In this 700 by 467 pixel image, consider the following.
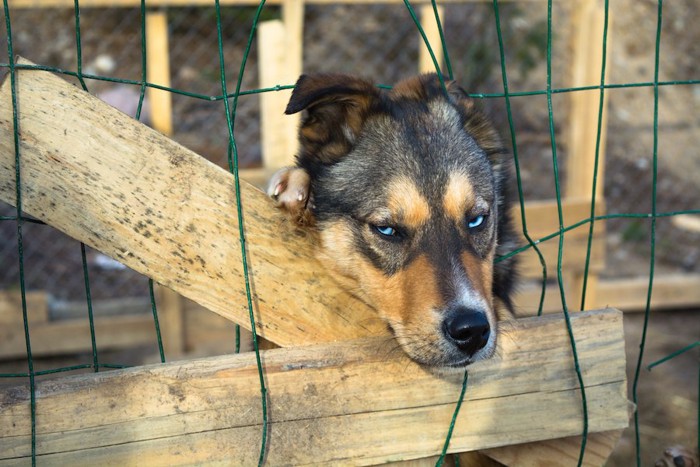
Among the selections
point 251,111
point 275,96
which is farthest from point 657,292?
point 251,111

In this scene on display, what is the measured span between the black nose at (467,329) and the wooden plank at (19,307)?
5.44 m

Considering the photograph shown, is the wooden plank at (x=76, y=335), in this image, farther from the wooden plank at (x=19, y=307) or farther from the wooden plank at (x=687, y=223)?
the wooden plank at (x=687, y=223)

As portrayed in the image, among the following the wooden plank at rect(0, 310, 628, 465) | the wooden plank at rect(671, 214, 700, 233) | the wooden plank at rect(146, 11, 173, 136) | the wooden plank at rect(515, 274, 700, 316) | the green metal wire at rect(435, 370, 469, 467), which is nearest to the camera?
the wooden plank at rect(0, 310, 628, 465)

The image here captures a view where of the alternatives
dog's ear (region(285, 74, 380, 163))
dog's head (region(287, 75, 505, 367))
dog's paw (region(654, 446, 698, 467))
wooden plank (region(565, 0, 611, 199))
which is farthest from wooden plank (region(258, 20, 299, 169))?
dog's paw (region(654, 446, 698, 467))

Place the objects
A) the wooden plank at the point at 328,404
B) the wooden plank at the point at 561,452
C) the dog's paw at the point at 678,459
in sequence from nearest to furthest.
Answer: the wooden plank at the point at 328,404 < the wooden plank at the point at 561,452 < the dog's paw at the point at 678,459

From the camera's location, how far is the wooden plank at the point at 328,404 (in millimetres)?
2100

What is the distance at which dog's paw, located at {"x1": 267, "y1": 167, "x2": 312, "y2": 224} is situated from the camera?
101 inches

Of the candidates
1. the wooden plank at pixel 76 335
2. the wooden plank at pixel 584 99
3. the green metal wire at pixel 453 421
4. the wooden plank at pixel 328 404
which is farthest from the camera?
the wooden plank at pixel 584 99

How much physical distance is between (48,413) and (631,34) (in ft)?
37.3

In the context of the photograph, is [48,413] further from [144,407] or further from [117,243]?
[117,243]

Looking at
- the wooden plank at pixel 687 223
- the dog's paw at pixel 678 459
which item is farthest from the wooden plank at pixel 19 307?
the wooden plank at pixel 687 223

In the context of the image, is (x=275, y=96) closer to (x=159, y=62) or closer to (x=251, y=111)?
(x=159, y=62)

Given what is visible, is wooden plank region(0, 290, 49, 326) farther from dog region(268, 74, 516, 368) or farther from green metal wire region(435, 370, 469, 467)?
green metal wire region(435, 370, 469, 467)

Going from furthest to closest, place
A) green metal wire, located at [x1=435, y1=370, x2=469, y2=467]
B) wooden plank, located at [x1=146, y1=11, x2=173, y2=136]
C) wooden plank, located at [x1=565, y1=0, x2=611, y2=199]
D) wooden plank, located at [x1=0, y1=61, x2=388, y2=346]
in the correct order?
wooden plank, located at [x1=565, y1=0, x2=611, y2=199] < wooden plank, located at [x1=146, y1=11, x2=173, y2=136] < green metal wire, located at [x1=435, y1=370, x2=469, y2=467] < wooden plank, located at [x1=0, y1=61, x2=388, y2=346]
